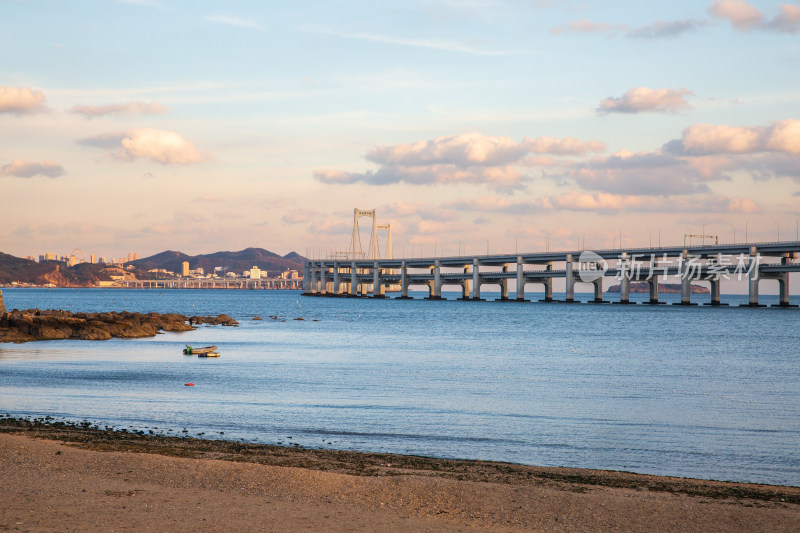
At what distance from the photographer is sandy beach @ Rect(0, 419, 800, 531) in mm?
10492

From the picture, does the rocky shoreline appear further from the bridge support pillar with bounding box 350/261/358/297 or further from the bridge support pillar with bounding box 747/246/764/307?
the bridge support pillar with bounding box 350/261/358/297

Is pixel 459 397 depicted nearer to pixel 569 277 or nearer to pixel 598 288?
pixel 569 277

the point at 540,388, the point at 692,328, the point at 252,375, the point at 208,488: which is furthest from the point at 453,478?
the point at 692,328

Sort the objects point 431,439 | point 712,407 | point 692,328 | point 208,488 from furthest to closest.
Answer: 1. point 692,328
2. point 712,407
3. point 431,439
4. point 208,488

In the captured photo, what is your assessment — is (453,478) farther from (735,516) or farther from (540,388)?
(540,388)

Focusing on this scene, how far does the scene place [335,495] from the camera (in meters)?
12.0

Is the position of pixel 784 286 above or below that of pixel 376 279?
below

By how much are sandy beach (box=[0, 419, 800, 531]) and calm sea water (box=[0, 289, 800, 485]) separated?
101 inches

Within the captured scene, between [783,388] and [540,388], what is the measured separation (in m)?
9.93

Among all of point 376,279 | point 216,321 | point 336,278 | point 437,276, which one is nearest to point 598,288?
point 437,276

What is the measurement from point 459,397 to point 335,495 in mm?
14746

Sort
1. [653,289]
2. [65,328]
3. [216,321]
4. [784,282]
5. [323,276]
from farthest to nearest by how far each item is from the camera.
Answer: [323,276], [653,289], [784,282], [216,321], [65,328]

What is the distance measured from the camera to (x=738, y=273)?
367 feet

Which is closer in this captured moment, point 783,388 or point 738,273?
point 783,388
